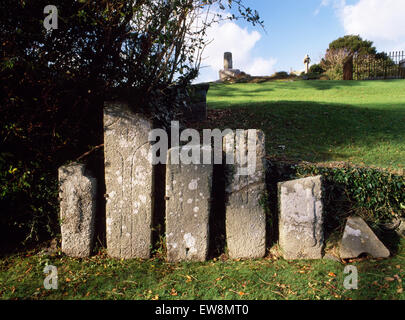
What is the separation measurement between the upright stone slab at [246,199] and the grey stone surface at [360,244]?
85 centimetres

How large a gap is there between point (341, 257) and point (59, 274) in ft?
9.69

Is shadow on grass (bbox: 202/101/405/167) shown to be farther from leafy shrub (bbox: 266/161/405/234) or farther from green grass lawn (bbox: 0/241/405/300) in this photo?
green grass lawn (bbox: 0/241/405/300)

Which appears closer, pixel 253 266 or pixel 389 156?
pixel 253 266

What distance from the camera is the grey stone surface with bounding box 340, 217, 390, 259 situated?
3203 mm

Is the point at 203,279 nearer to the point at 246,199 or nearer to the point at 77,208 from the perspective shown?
the point at 246,199

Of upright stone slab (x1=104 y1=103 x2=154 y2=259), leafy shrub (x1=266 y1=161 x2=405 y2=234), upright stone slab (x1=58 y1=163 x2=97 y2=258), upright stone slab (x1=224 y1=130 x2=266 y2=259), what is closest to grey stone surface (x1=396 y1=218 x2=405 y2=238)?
leafy shrub (x1=266 y1=161 x2=405 y2=234)

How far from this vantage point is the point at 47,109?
3439 millimetres

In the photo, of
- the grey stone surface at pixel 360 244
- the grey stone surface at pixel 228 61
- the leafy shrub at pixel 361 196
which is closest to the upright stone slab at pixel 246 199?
the leafy shrub at pixel 361 196

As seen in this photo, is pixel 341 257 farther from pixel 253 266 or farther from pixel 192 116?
pixel 192 116

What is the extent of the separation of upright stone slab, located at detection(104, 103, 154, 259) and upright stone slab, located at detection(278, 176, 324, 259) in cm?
149

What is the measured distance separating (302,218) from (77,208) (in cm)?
248

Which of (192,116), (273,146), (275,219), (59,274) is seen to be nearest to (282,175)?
(275,219)

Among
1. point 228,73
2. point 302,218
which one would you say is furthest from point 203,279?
point 228,73
